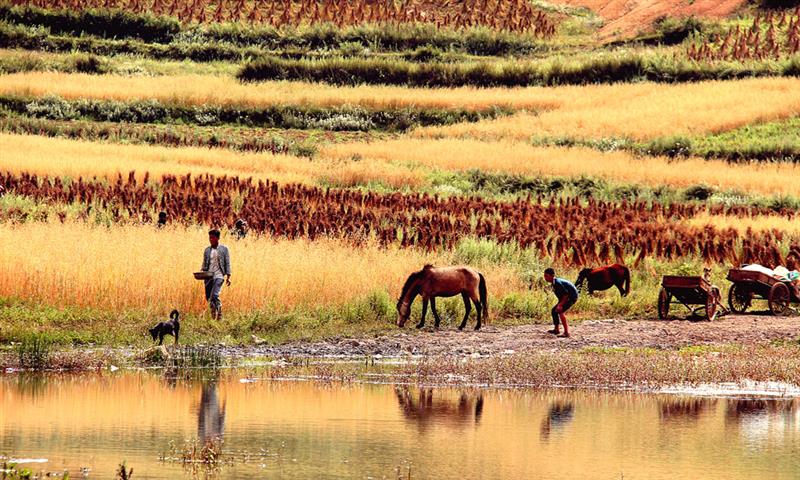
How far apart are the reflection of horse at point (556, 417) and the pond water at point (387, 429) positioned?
0.02 meters

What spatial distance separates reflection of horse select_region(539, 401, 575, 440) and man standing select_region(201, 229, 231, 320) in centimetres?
670

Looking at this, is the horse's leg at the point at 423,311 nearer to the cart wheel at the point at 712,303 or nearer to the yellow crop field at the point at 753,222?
the cart wheel at the point at 712,303

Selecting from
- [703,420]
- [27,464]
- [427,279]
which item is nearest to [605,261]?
[427,279]

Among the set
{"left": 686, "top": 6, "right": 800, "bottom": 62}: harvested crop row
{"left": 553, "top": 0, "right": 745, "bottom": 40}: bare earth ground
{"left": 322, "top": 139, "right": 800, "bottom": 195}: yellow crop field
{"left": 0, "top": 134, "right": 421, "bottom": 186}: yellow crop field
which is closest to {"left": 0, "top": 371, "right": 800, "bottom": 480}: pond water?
{"left": 0, "top": 134, "right": 421, "bottom": 186}: yellow crop field

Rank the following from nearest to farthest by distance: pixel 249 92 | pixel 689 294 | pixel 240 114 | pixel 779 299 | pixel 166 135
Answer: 1. pixel 689 294
2. pixel 779 299
3. pixel 166 135
4. pixel 240 114
5. pixel 249 92

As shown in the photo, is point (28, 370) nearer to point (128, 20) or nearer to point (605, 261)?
point (605, 261)

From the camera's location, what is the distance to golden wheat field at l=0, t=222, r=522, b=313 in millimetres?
21906

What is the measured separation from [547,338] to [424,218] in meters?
13.3

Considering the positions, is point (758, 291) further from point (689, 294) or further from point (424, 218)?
point (424, 218)

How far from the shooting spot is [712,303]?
25484 mm

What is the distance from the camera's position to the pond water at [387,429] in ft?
42.1

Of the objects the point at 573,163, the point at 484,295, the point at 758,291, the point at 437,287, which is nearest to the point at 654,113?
the point at 573,163

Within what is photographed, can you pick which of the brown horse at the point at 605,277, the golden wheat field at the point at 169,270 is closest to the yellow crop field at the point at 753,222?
the brown horse at the point at 605,277

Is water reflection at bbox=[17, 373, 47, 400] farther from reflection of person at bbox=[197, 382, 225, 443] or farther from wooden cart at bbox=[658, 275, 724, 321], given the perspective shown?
wooden cart at bbox=[658, 275, 724, 321]
